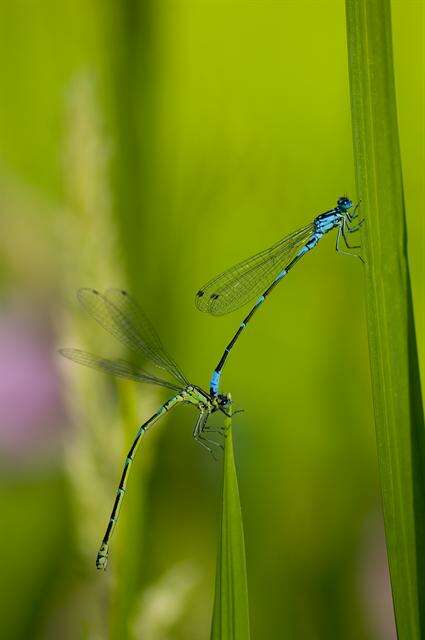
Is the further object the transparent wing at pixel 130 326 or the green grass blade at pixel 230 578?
the transparent wing at pixel 130 326

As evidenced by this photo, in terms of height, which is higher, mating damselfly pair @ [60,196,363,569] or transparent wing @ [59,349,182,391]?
mating damselfly pair @ [60,196,363,569]

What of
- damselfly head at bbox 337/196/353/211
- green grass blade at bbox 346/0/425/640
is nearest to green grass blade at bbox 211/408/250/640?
green grass blade at bbox 346/0/425/640

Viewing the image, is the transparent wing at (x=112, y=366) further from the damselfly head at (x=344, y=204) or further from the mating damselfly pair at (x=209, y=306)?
the damselfly head at (x=344, y=204)

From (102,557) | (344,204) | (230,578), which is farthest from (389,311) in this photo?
(102,557)

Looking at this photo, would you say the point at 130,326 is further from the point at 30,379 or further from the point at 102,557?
the point at 102,557

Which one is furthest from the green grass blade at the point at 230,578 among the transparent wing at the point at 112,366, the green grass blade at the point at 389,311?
the transparent wing at the point at 112,366

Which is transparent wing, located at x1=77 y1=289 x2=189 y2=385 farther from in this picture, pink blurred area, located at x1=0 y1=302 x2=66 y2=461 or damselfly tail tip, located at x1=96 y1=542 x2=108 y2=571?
damselfly tail tip, located at x1=96 y1=542 x2=108 y2=571

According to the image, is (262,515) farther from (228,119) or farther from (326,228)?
(228,119)
